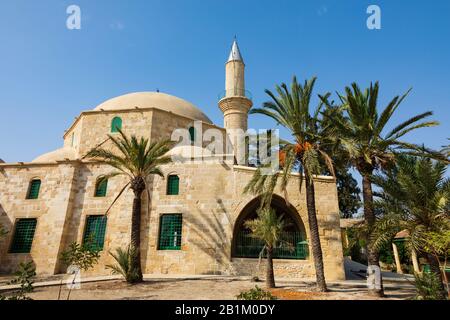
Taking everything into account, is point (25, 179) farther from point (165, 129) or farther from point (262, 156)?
point (262, 156)

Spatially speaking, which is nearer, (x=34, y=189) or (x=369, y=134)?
(x=369, y=134)

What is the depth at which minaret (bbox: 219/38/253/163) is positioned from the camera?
73.0ft

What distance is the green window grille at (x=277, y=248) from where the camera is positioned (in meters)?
16.6

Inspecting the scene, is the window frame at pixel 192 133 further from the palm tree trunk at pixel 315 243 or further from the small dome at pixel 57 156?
the palm tree trunk at pixel 315 243

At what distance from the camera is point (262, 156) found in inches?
539

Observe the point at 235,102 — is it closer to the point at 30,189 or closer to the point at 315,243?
the point at 315,243

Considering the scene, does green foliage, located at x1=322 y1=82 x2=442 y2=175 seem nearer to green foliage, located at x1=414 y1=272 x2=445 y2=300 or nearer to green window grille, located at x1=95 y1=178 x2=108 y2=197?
green foliage, located at x1=414 y1=272 x2=445 y2=300

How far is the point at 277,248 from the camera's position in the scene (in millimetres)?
16750

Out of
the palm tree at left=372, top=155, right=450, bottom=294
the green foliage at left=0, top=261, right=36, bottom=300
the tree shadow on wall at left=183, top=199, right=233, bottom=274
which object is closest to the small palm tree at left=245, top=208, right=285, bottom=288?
the palm tree at left=372, top=155, right=450, bottom=294

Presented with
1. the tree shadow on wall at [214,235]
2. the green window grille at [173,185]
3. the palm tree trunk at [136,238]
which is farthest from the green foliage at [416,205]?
the green window grille at [173,185]

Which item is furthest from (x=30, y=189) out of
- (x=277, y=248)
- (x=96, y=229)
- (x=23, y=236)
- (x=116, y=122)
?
(x=277, y=248)

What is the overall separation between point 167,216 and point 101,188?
5.04 meters

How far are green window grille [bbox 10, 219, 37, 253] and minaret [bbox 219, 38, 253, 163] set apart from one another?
1438 centimetres
